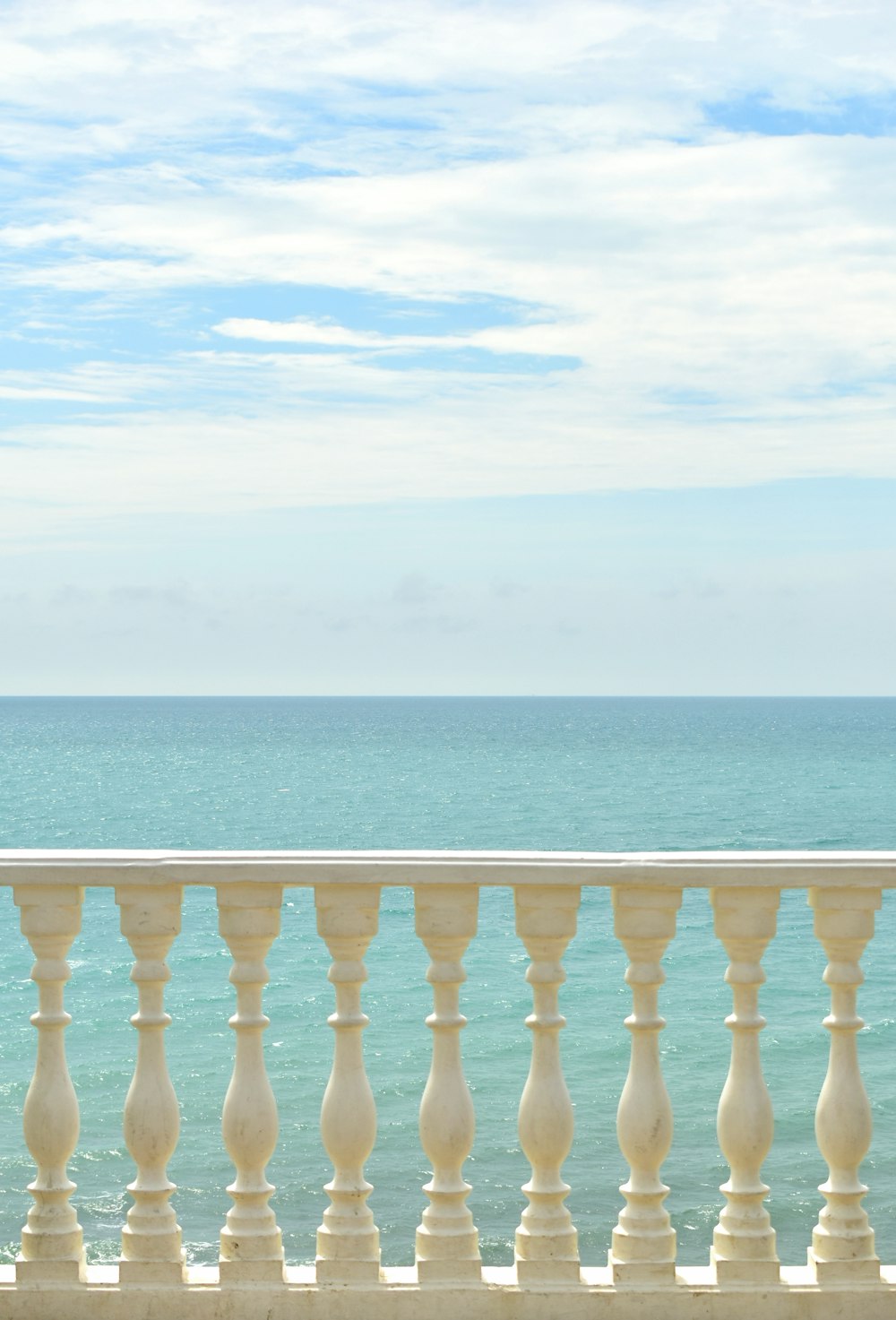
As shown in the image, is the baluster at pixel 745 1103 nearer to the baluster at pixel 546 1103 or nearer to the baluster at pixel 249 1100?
the baluster at pixel 546 1103

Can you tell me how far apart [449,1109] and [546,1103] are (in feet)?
0.73

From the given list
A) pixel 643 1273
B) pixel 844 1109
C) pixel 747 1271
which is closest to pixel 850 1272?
pixel 747 1271

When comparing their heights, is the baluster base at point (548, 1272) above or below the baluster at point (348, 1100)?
below

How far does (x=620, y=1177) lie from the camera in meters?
11.5

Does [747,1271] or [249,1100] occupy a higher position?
[249,1100]

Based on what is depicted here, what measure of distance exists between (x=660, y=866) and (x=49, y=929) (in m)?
1.41

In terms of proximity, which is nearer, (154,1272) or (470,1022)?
(154,1272)

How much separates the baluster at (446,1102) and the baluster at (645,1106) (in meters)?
0.34

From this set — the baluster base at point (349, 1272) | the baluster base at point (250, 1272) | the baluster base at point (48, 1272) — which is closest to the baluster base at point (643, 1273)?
the baluster base at point (349, 1272)

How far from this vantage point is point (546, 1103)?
3.33 metres

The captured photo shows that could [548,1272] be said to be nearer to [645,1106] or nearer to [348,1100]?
[645,1106]

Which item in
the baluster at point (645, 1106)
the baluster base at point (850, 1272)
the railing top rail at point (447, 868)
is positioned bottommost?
the baluster base at point (850, 1272)

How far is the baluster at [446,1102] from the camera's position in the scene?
332 cm

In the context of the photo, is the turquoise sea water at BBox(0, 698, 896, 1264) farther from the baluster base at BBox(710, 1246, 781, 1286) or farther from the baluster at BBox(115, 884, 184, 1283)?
the baluster base at BBox(710, 1246, 781, 1286)
